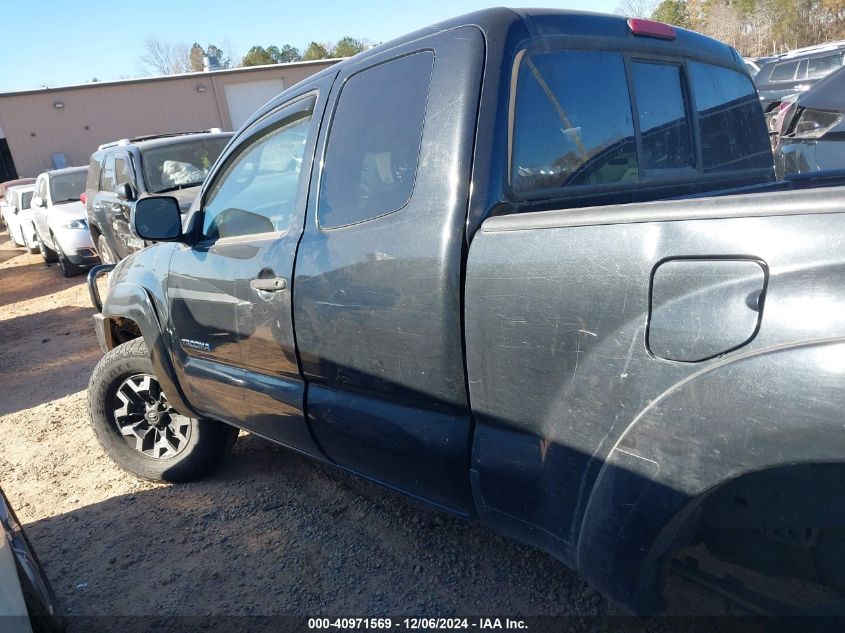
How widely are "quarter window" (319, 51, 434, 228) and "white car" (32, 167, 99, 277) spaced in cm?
932

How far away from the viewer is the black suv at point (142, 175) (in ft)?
25.9

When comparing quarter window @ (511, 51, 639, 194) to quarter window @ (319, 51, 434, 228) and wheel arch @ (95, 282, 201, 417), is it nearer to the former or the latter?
quarter window @ (319, 51, 434, 228)

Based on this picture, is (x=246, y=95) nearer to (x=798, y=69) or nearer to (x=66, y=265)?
(x=66, y=265)

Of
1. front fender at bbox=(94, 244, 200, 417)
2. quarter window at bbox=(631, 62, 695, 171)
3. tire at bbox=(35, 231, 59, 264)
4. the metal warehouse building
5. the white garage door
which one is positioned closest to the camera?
quarter window at bbox=(631, 62, 695, 171)

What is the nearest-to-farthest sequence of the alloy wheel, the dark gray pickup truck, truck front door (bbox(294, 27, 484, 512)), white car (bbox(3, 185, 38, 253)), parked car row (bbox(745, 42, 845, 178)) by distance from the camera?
the dark gray pickup truck
truck front door (bbox(294, 27, 484, 512))
the alloy wheel
parked car row (bbox(745, 42, 845, 178))
white car (bbox(3, 185, 38, 253))

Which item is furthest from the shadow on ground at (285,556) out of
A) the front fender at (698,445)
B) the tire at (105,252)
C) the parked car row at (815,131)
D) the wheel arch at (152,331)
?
the tire at (105,252)

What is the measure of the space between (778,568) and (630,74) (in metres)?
1.72

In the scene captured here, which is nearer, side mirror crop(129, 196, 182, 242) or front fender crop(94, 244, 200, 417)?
side mirror crop(129, 196, 182, 242)

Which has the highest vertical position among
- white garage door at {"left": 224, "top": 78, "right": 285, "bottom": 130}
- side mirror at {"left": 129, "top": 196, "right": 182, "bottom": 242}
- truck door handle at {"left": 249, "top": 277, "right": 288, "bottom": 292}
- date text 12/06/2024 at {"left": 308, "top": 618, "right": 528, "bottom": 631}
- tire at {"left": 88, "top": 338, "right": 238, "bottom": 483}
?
white garage door at {"left": 224, "top": 78, "right": 285, "bottom": 130}

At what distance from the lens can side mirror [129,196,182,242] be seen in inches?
124

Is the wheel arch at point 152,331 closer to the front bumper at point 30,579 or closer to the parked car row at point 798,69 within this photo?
the front bumper at point 30,579

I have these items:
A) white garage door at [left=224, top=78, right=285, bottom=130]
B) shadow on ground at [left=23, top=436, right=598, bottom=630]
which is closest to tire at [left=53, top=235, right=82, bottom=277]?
shadow on ground at [left=23, top=436, right=598, bottom=630]

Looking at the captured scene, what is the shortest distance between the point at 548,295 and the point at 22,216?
16.3 meters

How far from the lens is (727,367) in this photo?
1461 mm
